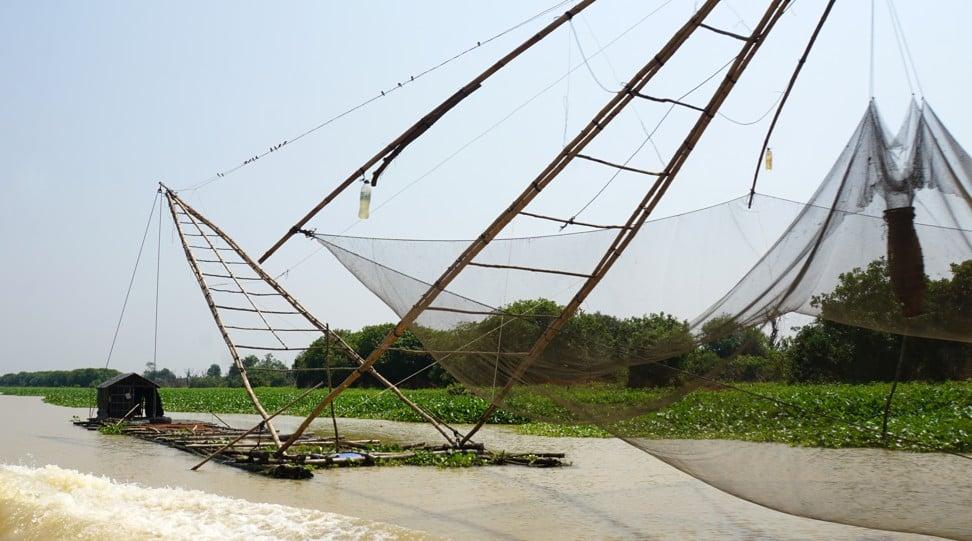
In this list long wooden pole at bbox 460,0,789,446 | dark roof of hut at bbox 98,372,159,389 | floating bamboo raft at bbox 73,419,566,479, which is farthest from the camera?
dark roof of hut at bbox 98,372,159,389

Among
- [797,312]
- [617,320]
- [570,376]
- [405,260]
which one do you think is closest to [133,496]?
[405,260]

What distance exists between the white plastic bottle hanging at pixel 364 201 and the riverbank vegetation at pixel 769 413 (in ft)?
6.01

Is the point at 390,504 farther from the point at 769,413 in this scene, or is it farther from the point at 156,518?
the point at 769,413

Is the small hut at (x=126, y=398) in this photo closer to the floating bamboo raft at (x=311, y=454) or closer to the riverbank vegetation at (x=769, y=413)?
the floating bamboo raft at (x=311, y=454)

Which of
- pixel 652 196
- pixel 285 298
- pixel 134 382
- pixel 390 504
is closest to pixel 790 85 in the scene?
pixel 652 196

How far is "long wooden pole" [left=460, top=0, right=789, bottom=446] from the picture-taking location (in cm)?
466

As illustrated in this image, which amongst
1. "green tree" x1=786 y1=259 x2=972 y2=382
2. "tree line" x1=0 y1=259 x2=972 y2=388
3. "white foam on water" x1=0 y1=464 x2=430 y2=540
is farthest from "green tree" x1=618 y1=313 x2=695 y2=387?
"white foam on water" x1=0 y1=464 x2=430 y2=540

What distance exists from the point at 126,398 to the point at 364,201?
924 cm

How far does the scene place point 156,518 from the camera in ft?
16.7

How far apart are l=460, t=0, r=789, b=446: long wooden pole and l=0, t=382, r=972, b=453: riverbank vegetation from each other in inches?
12.6

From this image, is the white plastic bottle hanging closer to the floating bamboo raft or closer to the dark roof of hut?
the floating bamboo raft

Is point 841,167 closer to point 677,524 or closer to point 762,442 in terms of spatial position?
point 762,442

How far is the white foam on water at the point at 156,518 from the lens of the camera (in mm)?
4727

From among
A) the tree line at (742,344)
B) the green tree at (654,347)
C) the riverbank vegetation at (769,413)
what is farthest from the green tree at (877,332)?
the green tree at (654,347)
